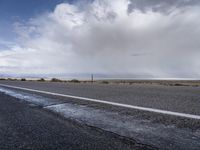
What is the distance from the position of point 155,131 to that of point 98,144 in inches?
37.4

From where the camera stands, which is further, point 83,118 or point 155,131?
point 83,118

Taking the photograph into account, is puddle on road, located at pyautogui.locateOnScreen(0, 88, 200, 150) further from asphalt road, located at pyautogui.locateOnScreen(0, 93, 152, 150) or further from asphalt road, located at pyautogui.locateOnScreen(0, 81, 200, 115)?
asphalt road, located at pyautogui.locateOnScreen(0, 81, 200, 115)

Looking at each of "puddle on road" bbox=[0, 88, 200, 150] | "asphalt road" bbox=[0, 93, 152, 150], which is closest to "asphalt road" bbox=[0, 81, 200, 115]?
"puddle on road" bbox=[0, 88, 200, 150]

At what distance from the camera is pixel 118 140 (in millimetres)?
2393

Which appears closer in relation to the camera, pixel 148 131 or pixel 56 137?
pixel 56 137

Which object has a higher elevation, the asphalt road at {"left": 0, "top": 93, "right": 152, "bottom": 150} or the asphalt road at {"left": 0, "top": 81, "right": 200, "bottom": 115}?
the asphalt road at {"left": 0, "top": 81, "right": 200, "bottom": 115}

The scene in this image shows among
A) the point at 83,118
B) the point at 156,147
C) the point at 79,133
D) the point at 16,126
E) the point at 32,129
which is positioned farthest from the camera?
the point at 83,118

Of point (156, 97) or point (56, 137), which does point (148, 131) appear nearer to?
point (56, 137)

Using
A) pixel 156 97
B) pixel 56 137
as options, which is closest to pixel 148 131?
pixel 56 137

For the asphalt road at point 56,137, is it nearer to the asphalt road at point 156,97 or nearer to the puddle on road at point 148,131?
the puddle on road at point 148,131

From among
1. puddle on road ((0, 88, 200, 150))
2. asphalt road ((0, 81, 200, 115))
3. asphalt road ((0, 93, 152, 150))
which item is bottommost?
asphalt road ((0, 93, 152, 150))

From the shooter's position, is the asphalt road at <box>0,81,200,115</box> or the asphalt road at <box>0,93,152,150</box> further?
the asphalt road at <box>0,81,200,115</box>

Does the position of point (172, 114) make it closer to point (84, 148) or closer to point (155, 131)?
point (155, 131)

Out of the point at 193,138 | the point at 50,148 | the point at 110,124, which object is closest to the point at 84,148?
the point at 50,148
